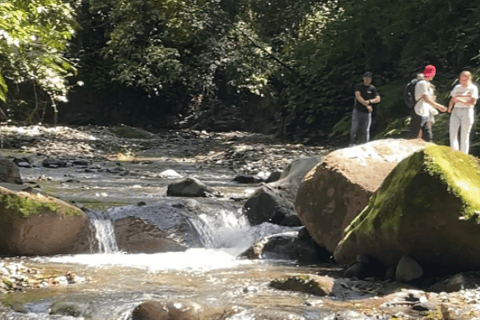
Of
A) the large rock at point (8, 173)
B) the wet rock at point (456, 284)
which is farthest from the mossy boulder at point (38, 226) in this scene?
the wet rock at point (456, 284)

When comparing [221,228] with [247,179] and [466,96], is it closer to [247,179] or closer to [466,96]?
[466,96]

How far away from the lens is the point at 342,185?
8969 mm

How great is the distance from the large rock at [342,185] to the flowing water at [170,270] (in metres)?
0.58

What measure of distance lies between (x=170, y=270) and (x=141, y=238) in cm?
182

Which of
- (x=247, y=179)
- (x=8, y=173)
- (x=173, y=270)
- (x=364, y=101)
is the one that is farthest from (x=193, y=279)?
(x=247, y=179)

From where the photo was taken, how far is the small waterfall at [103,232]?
1010 cm

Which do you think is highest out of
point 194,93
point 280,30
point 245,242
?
point 280,30

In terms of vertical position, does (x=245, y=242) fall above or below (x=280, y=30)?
below

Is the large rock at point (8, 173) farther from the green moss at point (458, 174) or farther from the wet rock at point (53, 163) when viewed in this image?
the green moss at point (458, 174)

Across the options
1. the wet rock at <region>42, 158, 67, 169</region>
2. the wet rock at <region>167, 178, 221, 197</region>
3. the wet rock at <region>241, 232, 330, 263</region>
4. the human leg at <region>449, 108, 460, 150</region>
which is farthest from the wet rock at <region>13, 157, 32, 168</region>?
the human leg at <region>449, 108, 460, 150</region>

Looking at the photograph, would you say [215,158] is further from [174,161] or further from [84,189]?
[84,189]

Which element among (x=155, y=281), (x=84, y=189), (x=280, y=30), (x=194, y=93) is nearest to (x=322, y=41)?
(x=280, y=30)

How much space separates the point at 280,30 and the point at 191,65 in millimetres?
4215

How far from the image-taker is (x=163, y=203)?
1138 centimetres
